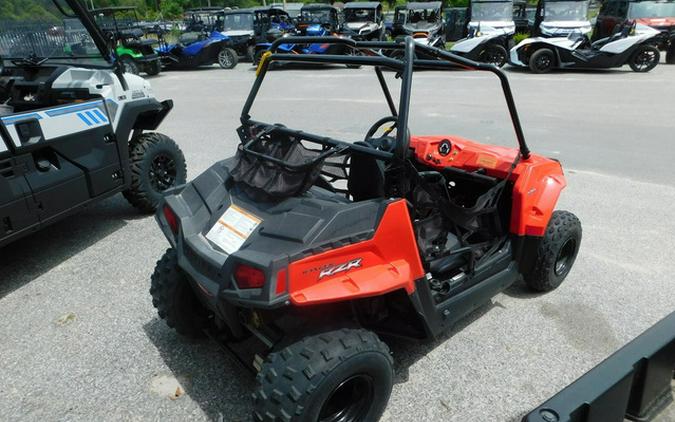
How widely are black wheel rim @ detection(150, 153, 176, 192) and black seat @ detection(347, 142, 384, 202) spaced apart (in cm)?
264

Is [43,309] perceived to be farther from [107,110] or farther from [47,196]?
[107,110]

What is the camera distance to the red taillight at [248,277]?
69.9 inches

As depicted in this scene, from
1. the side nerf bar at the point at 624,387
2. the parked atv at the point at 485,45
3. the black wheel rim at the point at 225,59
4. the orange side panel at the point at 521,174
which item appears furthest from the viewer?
the black wheel rim at the point at 225,59

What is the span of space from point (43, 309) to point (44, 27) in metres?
2.47

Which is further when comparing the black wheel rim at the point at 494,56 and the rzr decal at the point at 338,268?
the black wheel rim at the point at 494,56

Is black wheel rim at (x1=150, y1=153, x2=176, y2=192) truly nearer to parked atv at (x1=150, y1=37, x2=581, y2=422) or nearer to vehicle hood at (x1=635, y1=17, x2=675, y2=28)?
parked atv at (x1=150, y1=37, x2=581, y2=422)

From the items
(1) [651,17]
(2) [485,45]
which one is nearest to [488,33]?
(2) [485,45]

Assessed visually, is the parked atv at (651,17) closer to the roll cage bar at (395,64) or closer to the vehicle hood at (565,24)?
the vehicle hood at (565,24)

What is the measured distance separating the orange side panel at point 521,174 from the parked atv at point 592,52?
10896 millimetres

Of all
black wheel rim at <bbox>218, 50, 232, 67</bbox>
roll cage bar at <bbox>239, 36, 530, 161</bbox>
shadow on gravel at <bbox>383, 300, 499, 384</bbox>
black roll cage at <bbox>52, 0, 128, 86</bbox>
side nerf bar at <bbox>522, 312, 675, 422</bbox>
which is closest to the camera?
side nerf bar at <bbox>522, 312, 675, 422</bbox>

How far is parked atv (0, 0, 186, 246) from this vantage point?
322cm

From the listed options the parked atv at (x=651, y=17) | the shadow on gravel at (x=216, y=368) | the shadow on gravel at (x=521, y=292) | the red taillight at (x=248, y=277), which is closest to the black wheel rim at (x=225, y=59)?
the parked atv at (x=651, y=17)

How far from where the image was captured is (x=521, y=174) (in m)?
2.83

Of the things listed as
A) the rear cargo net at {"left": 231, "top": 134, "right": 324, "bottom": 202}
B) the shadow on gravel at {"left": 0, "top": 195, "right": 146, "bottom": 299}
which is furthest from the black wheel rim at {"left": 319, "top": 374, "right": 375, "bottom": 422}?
the shadow on gravel at {"left": 0, "top": 195, "right": 146, "bottom": 299}
